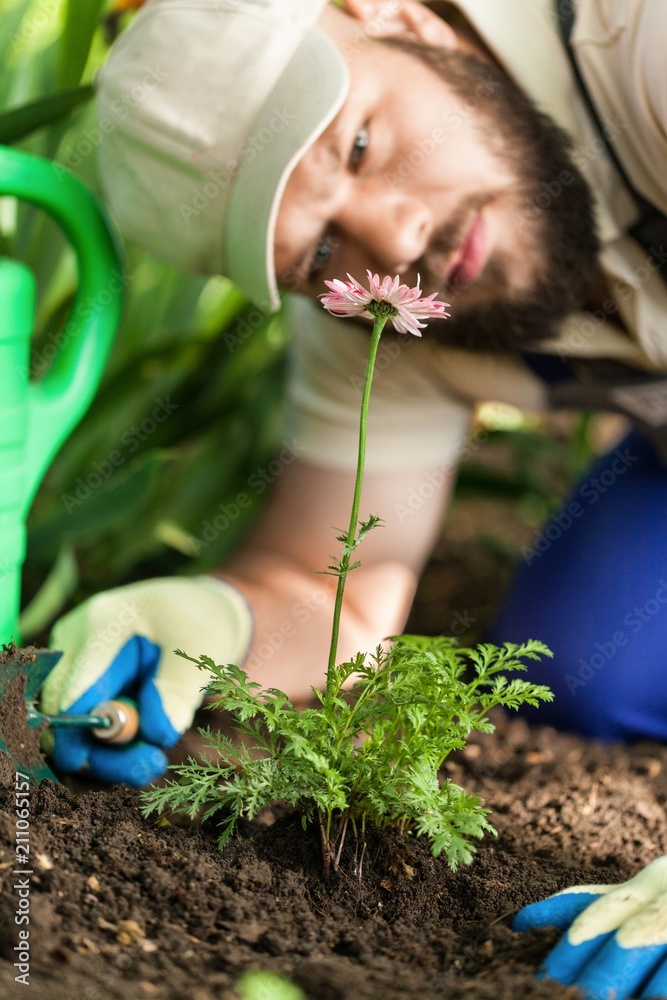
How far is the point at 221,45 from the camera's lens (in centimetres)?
96

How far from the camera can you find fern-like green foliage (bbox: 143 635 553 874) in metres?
0.67

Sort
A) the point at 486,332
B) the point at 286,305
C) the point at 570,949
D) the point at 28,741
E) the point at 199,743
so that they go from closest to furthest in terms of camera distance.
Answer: the point at 570,949 → the point at 28,741 → the point at 199,743 → the point at 486,332 → the point at 286,305

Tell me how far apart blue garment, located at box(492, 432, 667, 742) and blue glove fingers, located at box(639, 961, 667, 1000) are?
2.11ft

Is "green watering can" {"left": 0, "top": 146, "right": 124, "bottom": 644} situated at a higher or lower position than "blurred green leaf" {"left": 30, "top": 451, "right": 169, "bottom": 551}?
higher

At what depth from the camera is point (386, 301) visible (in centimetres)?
63

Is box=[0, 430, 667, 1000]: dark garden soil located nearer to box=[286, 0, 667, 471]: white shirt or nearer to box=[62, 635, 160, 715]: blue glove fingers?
box=[62, 635, 160, 715]: blue glove fingers

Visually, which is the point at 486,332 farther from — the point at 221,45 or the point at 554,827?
the point at 554,827

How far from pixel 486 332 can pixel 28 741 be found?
759 millimetres

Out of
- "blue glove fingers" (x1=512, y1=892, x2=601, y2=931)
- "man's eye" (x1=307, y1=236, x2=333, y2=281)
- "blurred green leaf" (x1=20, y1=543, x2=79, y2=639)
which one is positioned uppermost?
"man's eye" (x1=307, y1=236, x2=333, y2=281)

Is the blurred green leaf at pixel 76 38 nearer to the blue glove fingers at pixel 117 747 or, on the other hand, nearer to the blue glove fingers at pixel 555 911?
the blue glove fingers at pixel 117 747

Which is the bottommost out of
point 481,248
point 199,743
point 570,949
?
Result: point 199,743

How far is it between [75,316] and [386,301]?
0.50 meters

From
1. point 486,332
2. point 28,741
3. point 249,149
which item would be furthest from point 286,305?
point 28,741


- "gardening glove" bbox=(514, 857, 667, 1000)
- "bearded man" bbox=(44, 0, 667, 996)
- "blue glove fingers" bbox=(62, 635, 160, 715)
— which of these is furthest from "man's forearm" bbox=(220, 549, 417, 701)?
"gardening glove" bbox=(514, 857, 667, 1000)
